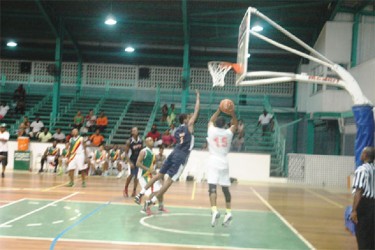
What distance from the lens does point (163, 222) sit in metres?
9.20

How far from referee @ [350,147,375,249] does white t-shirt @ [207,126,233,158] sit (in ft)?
9.34

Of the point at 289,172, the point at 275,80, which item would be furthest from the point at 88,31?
the point at 275,80

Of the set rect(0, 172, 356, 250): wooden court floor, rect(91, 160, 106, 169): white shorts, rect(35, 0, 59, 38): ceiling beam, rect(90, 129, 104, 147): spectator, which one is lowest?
rect(0, 172, 356, 250): wooden court floor

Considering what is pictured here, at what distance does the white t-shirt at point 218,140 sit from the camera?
345 inches

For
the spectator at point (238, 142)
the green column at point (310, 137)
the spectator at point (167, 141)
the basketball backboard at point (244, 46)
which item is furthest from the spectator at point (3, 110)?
the basketball backboard at point (244, 46)

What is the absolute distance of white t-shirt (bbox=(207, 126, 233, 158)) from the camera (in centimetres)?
876

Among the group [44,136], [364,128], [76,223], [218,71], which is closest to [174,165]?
[76,223]

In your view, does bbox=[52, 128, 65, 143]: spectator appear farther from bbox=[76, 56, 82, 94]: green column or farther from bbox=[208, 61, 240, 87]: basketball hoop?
bbox=[208, 61, 240, 87]: basketball hoop

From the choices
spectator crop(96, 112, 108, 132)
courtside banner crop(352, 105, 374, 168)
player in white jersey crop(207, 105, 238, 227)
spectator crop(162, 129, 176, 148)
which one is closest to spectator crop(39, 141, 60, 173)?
spectator crop(96, 112, 108, 132)

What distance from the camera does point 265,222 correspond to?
9844 millimetres

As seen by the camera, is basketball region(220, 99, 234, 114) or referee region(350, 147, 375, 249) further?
basketball region(220, 99, 234, 114)

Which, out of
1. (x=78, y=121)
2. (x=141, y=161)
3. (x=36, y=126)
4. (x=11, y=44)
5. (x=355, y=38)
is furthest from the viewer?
(x=11, y=44)

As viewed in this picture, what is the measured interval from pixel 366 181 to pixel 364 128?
2857 mm

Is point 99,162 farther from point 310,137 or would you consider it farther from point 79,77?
point 310,137
